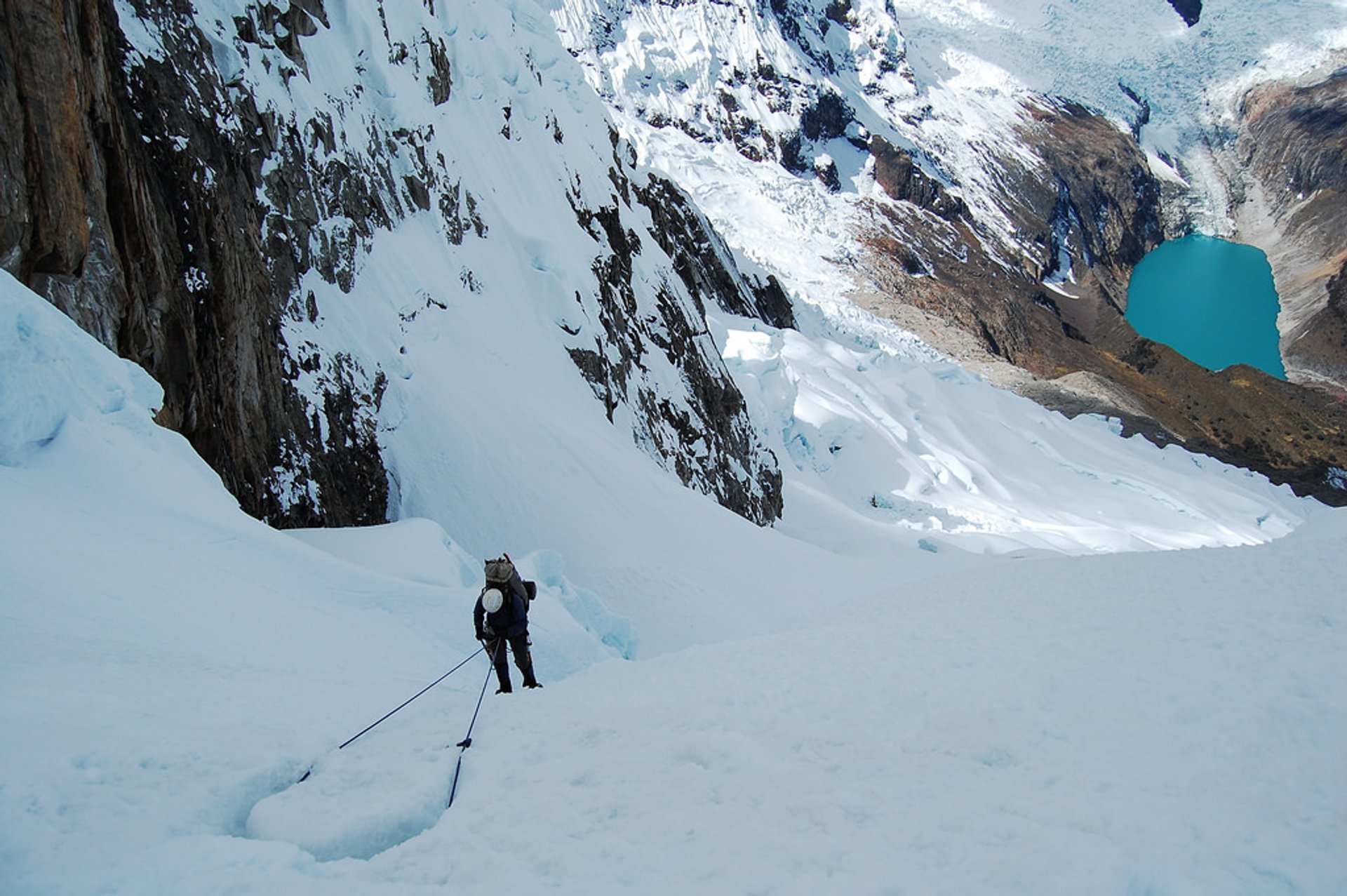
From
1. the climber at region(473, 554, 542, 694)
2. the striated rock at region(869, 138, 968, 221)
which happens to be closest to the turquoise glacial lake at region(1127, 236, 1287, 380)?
the striated rock at region(869, 138, 968, 221)

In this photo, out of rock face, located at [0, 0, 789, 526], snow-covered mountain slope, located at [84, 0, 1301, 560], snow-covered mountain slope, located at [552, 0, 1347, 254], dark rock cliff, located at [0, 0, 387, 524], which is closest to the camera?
dark rock cliff, located at [0, 0, 387, 524]

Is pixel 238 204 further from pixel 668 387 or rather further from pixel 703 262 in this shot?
pixel 703 262

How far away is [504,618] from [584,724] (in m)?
1.77

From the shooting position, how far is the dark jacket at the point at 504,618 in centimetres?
708

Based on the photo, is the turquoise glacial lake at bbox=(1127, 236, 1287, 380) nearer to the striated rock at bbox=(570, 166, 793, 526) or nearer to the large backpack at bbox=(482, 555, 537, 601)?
the striated rock at bbox=(570, 166, 793, 526)

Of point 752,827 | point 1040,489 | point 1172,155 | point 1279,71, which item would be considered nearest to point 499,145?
point 752,827

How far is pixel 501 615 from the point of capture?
7.08 meters

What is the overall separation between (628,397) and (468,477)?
735 centimetres

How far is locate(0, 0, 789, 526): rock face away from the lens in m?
7.76

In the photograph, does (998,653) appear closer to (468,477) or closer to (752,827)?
(752,827)

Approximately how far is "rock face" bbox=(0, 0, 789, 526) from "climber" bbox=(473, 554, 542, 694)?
4.65 m

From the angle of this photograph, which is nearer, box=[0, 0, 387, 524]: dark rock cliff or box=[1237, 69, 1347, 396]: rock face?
box=[0, 0, 387, 524]: dark rock cliff

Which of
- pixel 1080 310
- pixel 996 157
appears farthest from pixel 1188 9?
pixel 1080 310

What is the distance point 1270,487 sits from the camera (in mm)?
48969
